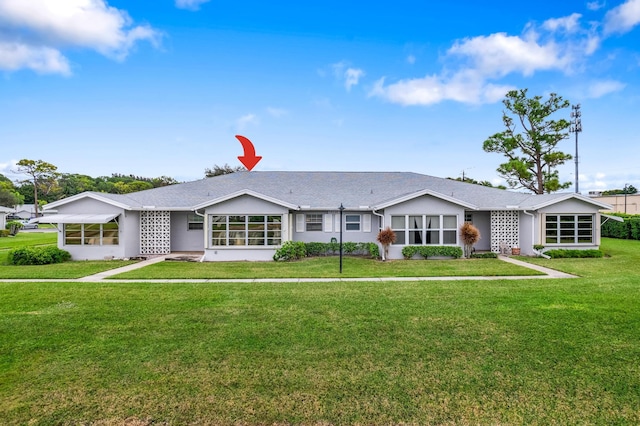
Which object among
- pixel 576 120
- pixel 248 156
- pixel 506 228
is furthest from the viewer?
pixel 576 120

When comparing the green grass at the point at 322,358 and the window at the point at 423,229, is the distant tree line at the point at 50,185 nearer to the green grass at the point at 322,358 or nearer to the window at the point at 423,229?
the window at the point at 423,229

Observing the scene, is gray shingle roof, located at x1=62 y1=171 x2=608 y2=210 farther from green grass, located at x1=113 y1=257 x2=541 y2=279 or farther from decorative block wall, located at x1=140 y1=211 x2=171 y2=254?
green grass, located at x1=113 y1=257 x2=541 y2=279

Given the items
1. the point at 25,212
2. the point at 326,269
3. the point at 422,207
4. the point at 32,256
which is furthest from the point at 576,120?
the point at 25,212

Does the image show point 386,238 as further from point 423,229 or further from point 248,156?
point 248,156

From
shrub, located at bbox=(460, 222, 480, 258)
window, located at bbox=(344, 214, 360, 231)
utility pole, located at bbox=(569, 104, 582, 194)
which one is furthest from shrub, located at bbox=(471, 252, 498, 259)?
utility pole, located at bbox=(569, 104, 582, 194)

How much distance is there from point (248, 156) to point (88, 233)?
1059 cm

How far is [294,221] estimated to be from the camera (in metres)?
20.8

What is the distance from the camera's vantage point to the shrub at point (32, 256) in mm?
16562

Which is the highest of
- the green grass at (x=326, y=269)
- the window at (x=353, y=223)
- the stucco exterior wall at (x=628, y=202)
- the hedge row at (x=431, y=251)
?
the stucco exterior wall at (x=628, y=202)

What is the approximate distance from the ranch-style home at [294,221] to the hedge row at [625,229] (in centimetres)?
1106

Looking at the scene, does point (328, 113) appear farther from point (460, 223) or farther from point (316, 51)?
point (460, 223)

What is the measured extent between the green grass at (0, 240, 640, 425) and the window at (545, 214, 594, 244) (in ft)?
35.5

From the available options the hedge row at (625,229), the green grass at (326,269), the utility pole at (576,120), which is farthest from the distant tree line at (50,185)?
the hedge row at (625,229)

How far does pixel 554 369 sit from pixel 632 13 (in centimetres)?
2014
